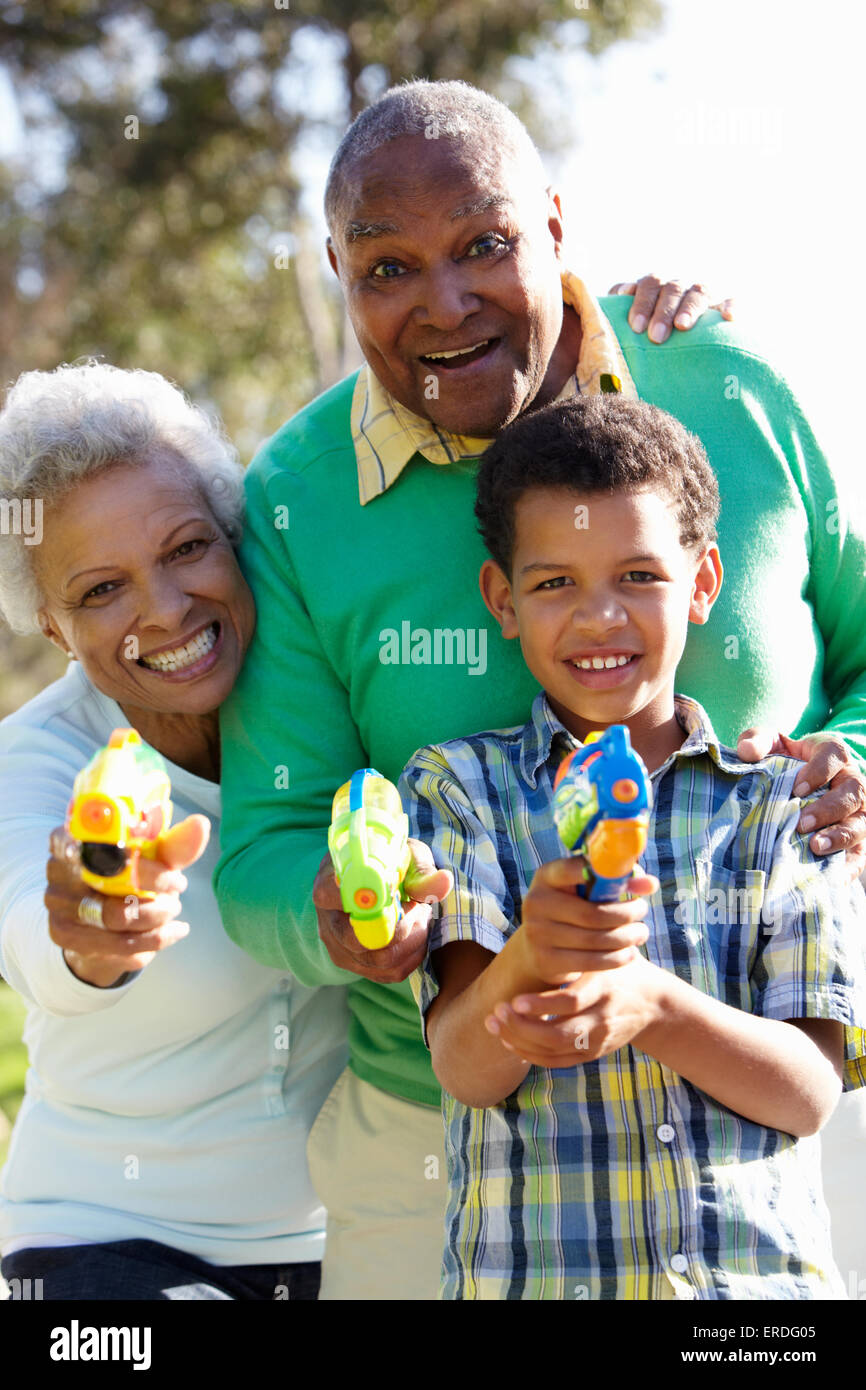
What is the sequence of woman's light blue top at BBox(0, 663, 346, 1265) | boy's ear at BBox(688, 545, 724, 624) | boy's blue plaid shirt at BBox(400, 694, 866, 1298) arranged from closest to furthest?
boy's blue plaid shirt at BBox(400, 694, 866, 1298) < boy's ear at BBox(688, 545, 724, 624) < woman's light blue top at BBox(0, 663, 346, 1265)

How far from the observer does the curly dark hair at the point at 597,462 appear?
240 centimetres

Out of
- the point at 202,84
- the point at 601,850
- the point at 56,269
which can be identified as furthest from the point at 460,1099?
the point at 56,269

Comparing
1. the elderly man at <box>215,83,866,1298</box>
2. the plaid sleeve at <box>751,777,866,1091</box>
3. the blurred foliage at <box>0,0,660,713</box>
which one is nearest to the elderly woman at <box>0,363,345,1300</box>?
the elderly man at <box>215,83,866,1298</box>

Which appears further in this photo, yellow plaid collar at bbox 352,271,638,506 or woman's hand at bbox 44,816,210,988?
yellow plaid collar at bbox 352,271,638,506

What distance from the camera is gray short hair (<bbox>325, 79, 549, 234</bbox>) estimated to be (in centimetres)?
265

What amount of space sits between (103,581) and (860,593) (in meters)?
1.58

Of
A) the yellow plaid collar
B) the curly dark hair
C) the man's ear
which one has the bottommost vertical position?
the curly dark hair

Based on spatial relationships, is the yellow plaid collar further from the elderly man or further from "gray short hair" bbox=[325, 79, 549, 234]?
"gray short hair" bbox=[325, 79, 549, 234]

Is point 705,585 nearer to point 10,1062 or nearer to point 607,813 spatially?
point 607,813

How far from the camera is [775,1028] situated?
2182mm

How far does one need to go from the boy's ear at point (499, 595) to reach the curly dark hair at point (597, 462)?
0.02 m

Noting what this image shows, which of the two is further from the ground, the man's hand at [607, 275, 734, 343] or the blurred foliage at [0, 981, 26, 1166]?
the man's hand at [607, 275, 734, 343]

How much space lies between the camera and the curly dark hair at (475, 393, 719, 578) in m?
2.40

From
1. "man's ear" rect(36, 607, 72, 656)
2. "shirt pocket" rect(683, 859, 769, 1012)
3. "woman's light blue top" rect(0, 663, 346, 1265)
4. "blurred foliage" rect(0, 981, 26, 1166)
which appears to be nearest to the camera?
"shirt pocket" rect(683, 859, 769, 1012)
